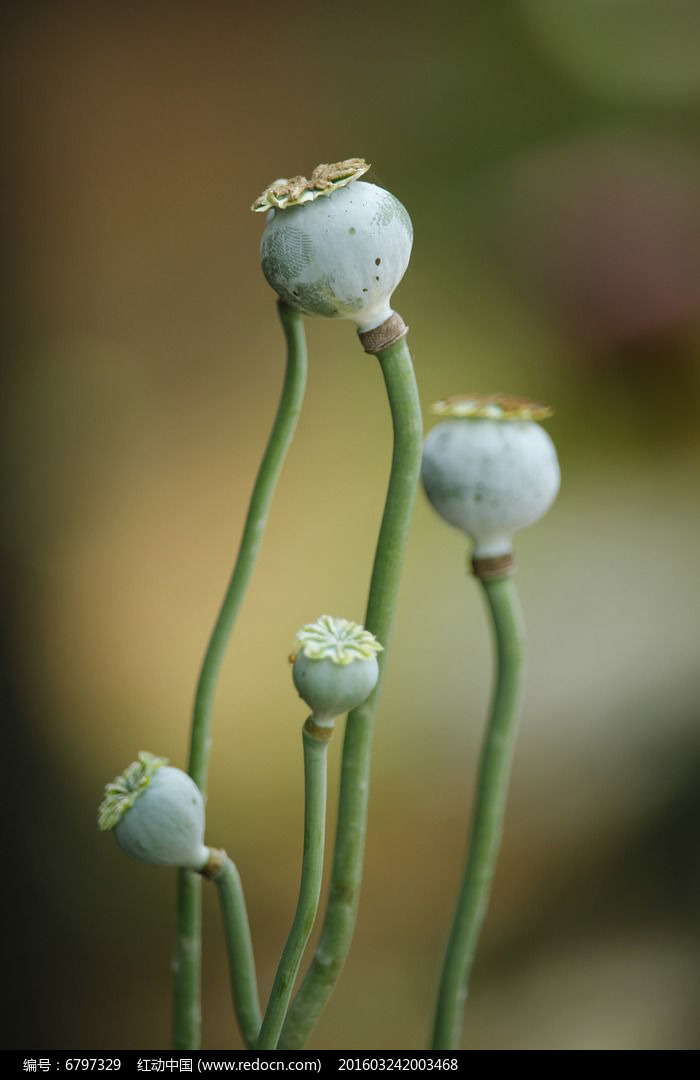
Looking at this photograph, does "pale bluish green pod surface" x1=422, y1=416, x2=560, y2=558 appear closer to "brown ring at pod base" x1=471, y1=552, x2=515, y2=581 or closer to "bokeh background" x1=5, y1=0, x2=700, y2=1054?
"brown ring at pod base" x1=471, y1=552, x2=515, y2=581

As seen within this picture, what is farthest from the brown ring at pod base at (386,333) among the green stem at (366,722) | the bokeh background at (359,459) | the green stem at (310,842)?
the bokeh background at (359,459)

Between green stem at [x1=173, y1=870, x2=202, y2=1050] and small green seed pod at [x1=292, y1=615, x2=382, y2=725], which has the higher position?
small green seed pod at [x1=292, y1=615, x2=382, y2=725]

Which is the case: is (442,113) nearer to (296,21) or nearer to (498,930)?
(296,21)

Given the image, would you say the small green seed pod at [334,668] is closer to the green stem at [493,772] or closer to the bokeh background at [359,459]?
the green stem at [493,772]

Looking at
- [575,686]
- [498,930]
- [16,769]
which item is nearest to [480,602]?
[575,686]

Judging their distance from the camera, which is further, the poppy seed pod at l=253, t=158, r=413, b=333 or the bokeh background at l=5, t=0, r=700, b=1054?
the bokeh background at l=5, t=0, r=700, b=1054

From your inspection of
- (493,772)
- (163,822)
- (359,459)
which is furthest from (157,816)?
(359,459)

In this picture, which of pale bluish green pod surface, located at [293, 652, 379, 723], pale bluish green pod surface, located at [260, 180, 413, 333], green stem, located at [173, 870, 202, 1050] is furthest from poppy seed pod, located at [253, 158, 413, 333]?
green stem, located at [173, 870, 202, 1050]
